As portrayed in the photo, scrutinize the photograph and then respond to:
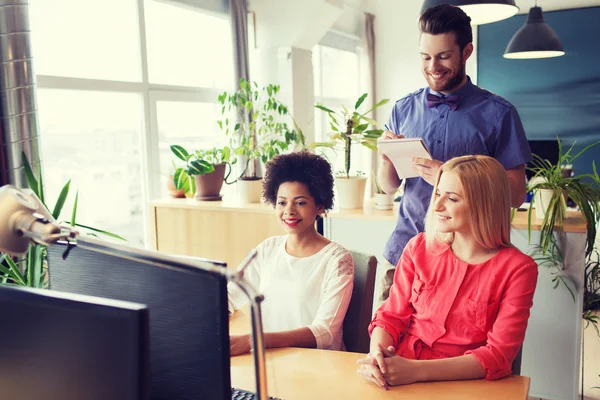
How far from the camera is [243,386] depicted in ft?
4.06

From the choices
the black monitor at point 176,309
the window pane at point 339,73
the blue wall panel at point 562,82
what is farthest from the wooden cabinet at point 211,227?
the blue wall panel at point 562,82

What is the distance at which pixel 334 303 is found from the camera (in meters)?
1.61

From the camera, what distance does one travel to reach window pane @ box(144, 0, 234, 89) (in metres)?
3.87

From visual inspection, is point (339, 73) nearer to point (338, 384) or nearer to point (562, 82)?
point (562, 82)

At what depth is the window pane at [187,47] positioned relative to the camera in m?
3.87

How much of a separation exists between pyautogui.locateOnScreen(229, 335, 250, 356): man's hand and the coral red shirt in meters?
0.35

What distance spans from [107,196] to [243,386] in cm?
257

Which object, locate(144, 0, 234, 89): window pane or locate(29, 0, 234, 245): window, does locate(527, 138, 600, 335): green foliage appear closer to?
locate(29, 0, 234, 245): window

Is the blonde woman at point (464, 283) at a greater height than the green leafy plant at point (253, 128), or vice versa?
the green leafy plant at point (253, 128)

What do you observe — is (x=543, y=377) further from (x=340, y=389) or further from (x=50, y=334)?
(x=50, y=334)

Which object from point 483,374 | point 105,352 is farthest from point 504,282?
point 105,352

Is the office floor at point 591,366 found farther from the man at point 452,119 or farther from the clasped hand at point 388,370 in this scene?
the clasped hand at point 388,370

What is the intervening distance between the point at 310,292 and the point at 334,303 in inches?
4.3

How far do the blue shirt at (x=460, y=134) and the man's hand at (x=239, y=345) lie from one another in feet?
2.45
